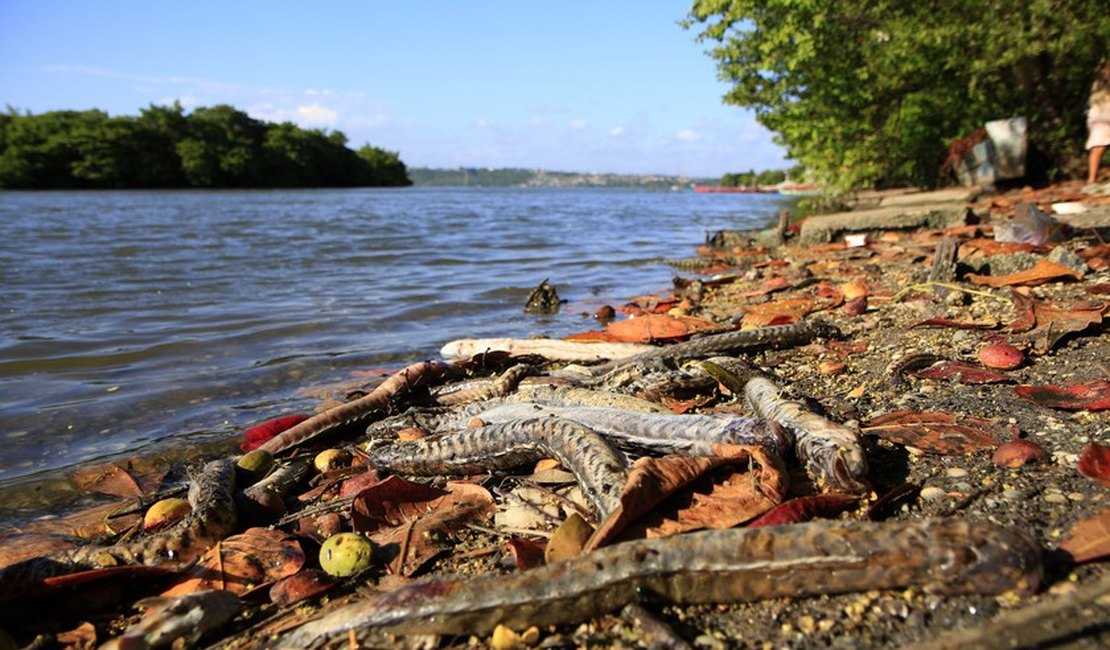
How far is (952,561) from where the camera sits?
1.48m

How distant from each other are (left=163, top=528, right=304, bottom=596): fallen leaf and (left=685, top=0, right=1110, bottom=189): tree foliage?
12.2m

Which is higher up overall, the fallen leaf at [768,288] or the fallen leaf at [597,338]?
the fallen leaf at [768,288]

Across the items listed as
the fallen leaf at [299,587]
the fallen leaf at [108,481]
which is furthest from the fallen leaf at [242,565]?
the fallen leaf at [108,481]

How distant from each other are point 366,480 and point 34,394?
334 centimetres

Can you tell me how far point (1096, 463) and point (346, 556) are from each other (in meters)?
2.22

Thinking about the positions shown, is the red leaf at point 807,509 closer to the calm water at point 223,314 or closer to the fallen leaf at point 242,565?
the fallen leaf at point 242,565

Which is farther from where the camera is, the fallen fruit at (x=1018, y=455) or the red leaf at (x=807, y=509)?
the fallen fruit at (x=1018, y=455)

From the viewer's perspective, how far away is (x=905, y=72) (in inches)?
512

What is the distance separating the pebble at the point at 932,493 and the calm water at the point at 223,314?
3583 millimetres

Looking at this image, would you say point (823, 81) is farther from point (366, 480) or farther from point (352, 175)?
point (352, 175)

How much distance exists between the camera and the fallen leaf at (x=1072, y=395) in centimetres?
235

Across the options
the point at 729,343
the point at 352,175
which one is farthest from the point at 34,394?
the point at 352,175

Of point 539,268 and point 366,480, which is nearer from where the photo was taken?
point 366,480

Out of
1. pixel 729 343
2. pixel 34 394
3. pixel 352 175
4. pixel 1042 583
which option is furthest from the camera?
pixel 352 175
